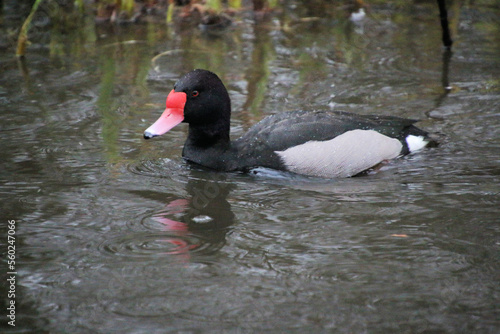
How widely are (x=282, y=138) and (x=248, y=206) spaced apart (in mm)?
976

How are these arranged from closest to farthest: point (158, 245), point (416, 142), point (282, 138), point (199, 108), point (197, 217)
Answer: point (158, 245), point (197, 217), point (282, 138), point (199, 108), point (416, 142)

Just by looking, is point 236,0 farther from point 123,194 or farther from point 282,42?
point 123,194

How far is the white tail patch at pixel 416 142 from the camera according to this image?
22.1 feet

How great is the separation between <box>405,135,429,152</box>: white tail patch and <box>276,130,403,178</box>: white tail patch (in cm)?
37

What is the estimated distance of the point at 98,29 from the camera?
1132 cm

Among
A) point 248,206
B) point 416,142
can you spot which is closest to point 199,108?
point 248,206

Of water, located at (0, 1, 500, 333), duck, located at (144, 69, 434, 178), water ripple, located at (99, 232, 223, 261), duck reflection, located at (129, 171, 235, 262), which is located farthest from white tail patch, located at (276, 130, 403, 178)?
water ripple, located at (99, 232, 223, 261)

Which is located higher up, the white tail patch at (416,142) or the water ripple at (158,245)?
the white tail patch at (416,142)

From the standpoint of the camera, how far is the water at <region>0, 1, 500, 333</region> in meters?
3.94

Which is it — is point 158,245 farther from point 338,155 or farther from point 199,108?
point 338,155

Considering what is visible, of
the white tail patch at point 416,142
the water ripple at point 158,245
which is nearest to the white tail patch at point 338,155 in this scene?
the white tail patch at point 416,142

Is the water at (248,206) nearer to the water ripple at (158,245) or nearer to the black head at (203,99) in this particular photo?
the water ripple at (158,245)

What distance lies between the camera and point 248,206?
5.48 metres

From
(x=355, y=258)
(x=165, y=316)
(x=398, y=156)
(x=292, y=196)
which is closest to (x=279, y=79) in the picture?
(x=398, y=156)
